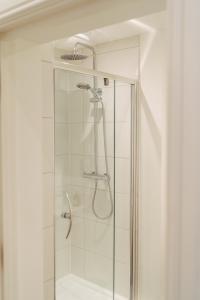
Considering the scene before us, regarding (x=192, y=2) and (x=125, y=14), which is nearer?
(x=192, y=2)

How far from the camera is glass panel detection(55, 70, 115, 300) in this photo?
80.7 inches

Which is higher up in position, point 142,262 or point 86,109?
point 86,109

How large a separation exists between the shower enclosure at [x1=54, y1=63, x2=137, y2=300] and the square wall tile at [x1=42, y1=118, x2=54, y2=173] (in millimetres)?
752

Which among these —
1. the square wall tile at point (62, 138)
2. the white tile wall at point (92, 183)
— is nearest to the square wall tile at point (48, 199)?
the square wall tile at point (62, 138)

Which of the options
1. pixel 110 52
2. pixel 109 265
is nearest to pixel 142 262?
pixel 109 265

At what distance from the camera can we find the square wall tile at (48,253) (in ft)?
4.20

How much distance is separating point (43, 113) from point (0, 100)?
0.65 feet

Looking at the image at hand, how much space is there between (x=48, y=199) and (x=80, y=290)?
1.30 metres

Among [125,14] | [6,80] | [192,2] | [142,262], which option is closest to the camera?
[192,2]

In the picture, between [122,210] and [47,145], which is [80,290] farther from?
[47,145]

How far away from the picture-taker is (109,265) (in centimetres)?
225

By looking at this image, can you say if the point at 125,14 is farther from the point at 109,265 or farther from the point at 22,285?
the point at 109,265

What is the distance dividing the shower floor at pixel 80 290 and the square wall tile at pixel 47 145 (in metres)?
1.16

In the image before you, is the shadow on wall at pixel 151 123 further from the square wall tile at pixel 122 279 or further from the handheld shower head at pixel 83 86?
the square wall tile at pixel 122 279
